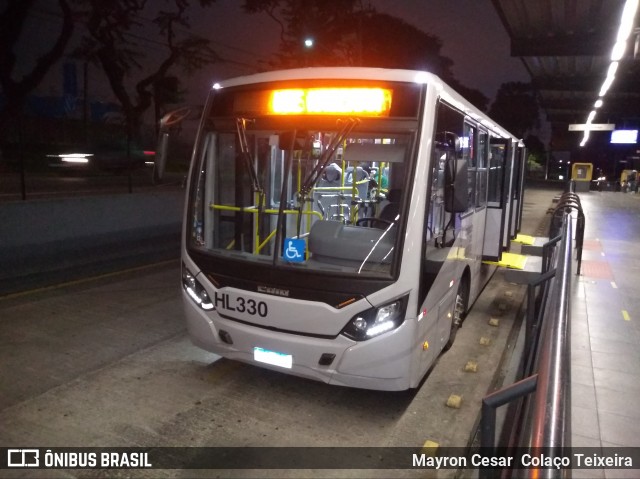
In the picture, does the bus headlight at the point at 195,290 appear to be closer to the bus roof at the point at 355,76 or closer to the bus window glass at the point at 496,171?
the bus roof at the point at 355,76

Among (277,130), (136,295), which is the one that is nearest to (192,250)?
(277,130)

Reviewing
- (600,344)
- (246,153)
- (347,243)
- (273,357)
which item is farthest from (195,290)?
(600,344)

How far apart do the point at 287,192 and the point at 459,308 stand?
9.32 ft

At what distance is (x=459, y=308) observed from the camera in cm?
624

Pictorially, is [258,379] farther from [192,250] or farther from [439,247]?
[439,247]

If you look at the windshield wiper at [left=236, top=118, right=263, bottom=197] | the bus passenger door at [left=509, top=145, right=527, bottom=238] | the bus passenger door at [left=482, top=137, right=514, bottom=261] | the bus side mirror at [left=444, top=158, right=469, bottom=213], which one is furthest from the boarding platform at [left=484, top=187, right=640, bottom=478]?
the windshield wiper at [left=236, top=118, right=263, bottom=197]

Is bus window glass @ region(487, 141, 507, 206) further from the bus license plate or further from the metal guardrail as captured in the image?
the bus license plate

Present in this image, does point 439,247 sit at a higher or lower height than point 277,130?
lower

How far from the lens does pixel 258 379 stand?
4.98 m

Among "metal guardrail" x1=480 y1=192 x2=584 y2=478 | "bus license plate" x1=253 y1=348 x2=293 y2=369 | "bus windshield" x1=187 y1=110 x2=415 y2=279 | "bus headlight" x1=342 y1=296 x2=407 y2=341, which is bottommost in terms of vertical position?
"bus license plate" x1=253 y1=348 x2=293 y2=369

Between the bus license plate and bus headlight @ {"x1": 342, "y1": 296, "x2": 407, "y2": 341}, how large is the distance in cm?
58

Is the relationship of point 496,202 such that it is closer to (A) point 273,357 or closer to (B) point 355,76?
(B) point 355,76

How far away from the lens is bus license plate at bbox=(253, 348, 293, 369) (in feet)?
13.9

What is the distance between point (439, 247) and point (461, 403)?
54.6 inches
